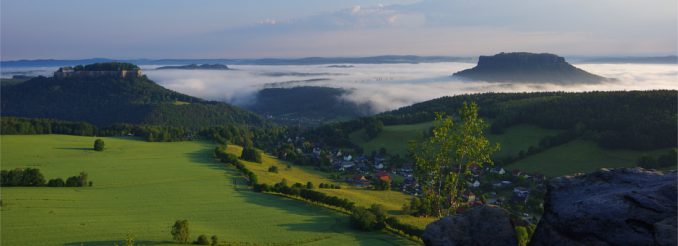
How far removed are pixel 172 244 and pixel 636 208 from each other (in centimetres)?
3121

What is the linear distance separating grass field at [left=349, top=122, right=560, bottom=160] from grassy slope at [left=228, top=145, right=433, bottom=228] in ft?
91.6

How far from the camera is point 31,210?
150ft

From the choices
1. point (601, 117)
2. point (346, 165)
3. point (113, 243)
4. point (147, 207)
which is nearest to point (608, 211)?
point (113, 243)

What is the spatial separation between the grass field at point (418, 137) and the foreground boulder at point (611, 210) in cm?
8974

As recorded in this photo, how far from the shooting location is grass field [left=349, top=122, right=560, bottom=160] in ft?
371

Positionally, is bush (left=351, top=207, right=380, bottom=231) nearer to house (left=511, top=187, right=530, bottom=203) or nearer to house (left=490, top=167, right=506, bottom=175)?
house (left=511, top=187, right=530, bottom=203)

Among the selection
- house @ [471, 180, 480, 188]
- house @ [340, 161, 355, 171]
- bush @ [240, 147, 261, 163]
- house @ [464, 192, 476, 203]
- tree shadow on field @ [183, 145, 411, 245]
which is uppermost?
tree shadow on field @ [183, 145, 411, 245]

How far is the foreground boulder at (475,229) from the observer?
1855 centimetres

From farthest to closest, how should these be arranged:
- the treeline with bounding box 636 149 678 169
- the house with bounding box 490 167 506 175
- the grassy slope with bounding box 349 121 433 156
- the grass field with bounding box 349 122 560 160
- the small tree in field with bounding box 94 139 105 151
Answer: the grassy slope with bounding box 349 121 433 156 → the grass field with bounding box 349 122 560 160 → the house with bounding box 490 167 506 175 → the small tree in field with bounding box 94 139 105 151 → the treeline with bounding box 636 149 678 169

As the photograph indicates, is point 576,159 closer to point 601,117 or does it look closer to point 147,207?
point 601,117

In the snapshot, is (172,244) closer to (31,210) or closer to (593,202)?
(31,210)

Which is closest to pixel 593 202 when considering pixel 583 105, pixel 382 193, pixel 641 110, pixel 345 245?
pixel 345 245

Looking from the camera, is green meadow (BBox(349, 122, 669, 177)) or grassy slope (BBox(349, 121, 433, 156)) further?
grassy slope (BBox(349, 121, 433, 156))

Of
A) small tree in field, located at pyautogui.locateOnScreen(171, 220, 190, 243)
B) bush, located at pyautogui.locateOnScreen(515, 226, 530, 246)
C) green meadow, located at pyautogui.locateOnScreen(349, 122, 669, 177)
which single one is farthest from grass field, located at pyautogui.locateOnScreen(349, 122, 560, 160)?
bush, located at pyautogui.locateOnScreen(515, 226, 530, 246)
